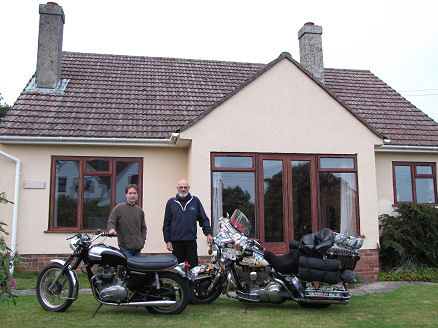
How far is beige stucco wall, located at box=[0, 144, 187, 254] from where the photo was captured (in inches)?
368

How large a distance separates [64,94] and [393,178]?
28.7 ft

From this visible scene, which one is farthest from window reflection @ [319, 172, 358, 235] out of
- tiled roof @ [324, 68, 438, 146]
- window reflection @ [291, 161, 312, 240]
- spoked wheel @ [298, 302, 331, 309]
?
spoked wheel @ [298, 302, 331, 309]

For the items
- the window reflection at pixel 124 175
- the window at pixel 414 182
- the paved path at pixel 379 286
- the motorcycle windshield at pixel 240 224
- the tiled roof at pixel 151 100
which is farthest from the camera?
the window at pixel 414 182

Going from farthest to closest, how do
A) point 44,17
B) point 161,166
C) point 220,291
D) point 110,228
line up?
1. point 44,17
2. point 161,166
3. point 220,291
4. point 110,228

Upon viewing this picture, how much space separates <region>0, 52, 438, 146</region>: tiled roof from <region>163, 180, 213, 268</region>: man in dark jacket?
2969mm

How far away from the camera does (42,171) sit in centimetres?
957

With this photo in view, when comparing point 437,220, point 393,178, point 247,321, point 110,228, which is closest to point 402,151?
point 393,178

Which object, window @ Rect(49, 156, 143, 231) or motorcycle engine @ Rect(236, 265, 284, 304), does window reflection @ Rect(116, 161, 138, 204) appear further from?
motorcycle engine @ Rect(236, 265, 284, 304)

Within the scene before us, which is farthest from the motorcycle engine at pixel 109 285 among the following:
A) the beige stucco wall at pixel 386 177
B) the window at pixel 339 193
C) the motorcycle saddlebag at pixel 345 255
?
the beige stucco wall at pixel 386 177

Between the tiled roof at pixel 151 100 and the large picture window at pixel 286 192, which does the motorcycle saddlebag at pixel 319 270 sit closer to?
the large picture window at pixel 286 192

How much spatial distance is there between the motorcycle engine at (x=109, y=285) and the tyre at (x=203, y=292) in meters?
1.15

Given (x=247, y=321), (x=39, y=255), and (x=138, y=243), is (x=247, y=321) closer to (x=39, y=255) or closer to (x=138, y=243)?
(x=138, y=243)

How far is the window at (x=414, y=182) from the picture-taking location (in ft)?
36.7

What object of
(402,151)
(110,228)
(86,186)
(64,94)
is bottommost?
(110,228)
